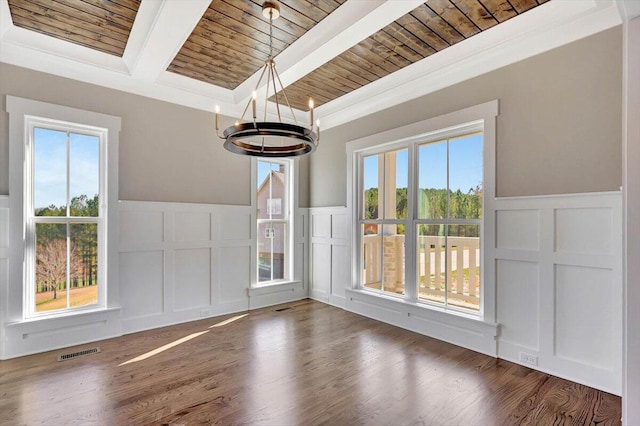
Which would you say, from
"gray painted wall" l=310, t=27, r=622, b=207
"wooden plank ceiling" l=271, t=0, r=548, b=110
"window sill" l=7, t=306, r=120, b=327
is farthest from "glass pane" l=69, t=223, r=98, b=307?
"gray painted wall" l=310, t=27, r=622, b=207

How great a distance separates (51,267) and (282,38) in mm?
3265

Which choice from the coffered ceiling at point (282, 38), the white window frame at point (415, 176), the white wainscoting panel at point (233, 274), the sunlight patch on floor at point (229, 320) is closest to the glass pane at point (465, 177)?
the white window frame at point (415, 176)

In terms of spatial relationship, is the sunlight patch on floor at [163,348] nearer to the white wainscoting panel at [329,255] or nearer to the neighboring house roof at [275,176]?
the white wainscoting panel at [329,255]

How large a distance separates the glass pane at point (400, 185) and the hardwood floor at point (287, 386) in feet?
4.90

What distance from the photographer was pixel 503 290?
3006 mm

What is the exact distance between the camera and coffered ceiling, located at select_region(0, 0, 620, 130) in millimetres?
2541

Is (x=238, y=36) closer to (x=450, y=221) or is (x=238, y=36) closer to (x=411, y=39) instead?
(x=411, y=39)

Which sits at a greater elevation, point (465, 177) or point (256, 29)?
point (256, 29)

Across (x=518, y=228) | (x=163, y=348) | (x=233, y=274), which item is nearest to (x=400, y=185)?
(x=518, y=228)

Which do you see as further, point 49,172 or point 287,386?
point 49,172

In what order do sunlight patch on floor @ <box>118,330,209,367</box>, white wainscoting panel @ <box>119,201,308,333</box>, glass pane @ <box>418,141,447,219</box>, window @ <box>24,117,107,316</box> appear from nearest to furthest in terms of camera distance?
sunlight patch on floor @ <box>118,330,209,367</box>, window @ <box>24,117,107,316</box>, glass pane @ <box>418,141,447,219</box>, white wainscoting panel @ <box>119,201,308,333</box>

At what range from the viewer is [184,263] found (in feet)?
13.4

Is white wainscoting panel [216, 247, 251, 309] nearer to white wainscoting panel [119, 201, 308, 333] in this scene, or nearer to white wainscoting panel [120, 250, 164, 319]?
white wainscoting panel [119, 201, 308, 333]

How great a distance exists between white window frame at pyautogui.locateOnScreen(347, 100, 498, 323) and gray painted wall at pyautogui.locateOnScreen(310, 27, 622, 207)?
→ 0.31 feet
